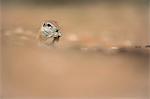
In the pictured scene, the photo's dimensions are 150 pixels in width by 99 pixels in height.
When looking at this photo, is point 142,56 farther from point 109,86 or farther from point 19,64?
point 19,64

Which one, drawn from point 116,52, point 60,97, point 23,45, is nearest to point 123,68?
point 116,52

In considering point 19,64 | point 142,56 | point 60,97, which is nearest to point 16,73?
point 19,64

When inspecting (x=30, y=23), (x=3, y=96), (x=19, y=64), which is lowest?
(x=3, y=96)

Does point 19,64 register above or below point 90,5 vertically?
below

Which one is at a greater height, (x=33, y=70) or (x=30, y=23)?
(x=30, y=23)

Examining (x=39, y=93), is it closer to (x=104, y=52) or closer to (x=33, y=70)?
(x=33, y=70)
